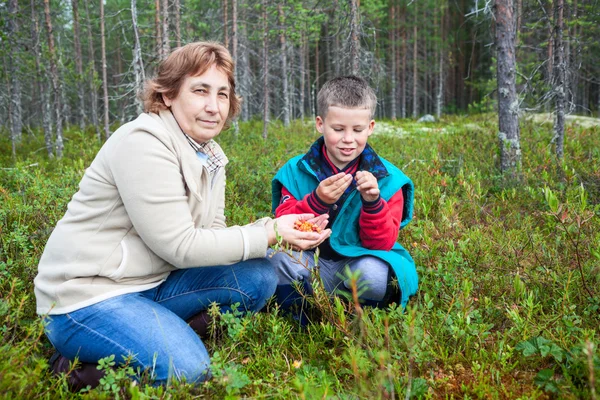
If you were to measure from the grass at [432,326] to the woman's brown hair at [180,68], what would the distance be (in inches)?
53.9

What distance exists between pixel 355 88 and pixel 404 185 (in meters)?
0.86

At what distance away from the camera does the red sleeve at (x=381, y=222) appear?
3113 mm

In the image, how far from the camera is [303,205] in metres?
3.19

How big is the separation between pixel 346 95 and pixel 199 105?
112 centimetres

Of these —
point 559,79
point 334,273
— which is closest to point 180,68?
point 334,273

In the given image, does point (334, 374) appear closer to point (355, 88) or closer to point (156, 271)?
point (156, 271)

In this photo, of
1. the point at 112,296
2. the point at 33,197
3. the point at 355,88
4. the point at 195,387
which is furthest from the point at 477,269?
the point at 33,197

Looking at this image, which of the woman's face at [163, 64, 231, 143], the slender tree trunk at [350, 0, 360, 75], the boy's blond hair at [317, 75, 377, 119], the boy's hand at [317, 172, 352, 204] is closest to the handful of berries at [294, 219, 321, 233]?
the boy's hand at [317, 172, 352, 204]

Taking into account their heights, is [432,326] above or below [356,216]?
below

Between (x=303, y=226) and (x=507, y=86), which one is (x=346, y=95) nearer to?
(x=303, y=226)

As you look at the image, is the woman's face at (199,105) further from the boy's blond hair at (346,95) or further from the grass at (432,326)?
the grass at (432,326)

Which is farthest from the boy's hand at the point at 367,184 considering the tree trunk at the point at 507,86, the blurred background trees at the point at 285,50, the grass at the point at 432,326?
the blurred background trees at the point at 285,50

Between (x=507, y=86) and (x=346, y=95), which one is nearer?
(x=346, y=95)

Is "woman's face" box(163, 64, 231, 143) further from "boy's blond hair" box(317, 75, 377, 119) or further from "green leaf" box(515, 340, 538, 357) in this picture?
"green leaf" box(515, 340, 538, 357)
